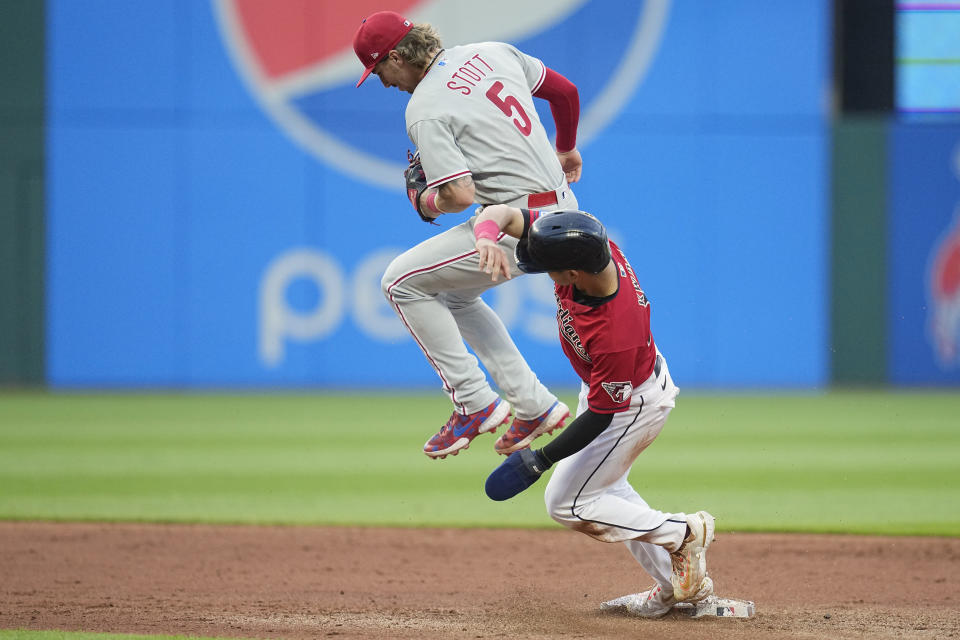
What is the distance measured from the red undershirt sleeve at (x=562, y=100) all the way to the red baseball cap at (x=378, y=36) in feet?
2.67

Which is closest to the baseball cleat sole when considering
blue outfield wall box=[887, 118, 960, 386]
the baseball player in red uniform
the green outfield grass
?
the baseball player in red uniform

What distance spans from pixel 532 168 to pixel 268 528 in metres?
3.47

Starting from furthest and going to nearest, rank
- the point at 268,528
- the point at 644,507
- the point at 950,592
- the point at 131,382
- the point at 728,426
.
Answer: the point at 131,382 < the point at 728,426 < the point at 268,528 < the point at 950,592 < the point at 644,507

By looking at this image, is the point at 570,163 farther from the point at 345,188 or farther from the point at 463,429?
the point at 345,188

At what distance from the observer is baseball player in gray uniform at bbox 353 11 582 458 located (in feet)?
Result: 15.0

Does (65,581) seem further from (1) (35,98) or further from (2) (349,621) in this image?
(1) (35,98)

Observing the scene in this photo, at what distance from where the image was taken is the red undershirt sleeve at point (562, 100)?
5.11 m

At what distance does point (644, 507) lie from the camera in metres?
4.67

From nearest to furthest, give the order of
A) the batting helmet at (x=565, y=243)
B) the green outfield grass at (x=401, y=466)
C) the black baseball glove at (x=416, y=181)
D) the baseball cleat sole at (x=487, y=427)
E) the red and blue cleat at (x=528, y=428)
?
the batting helmet at (x=565, y=243) → the black baseball glove at (x=416, y=181) → the baseball cleat sole at (x=487, y=427) → the red and blue cleat at (x=528, y=428) → the green outfield grass at (x=401, y=466)

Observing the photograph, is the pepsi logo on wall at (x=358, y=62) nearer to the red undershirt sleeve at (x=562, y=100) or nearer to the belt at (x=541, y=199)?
the red undershirt sleeve at (x=562, y=100)

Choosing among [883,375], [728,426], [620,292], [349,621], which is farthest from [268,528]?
[883,375]

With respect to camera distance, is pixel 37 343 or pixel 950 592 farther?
pixel 37 343

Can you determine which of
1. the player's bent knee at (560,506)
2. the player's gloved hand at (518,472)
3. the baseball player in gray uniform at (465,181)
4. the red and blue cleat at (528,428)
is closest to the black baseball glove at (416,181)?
the baseball player in gray uniform at (465,181)

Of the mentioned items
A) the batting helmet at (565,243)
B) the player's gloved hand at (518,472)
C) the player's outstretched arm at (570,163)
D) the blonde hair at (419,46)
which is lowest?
the player's gloved hand at (518,472)
